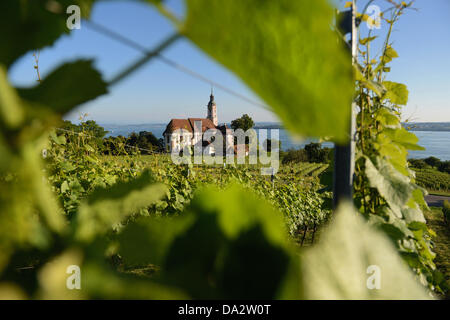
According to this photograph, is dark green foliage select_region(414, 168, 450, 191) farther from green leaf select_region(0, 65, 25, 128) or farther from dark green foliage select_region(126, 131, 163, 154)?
green leaf select_region(0, 65, 25, 128)

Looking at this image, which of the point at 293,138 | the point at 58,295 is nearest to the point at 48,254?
the point at 58,295

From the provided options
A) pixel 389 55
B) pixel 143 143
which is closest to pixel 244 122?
pixel 143 143

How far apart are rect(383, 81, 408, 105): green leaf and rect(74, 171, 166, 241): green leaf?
1.23m

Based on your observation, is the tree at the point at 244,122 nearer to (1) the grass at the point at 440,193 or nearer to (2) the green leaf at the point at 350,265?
(1) the grass at the point at 440,193

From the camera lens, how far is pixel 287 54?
12 cm

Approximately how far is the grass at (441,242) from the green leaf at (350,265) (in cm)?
565

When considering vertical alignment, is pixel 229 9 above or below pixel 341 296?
above

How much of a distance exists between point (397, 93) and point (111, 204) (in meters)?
1.33

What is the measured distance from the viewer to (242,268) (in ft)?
0.48

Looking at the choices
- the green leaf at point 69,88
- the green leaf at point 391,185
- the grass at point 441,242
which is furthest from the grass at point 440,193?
the green leaf at point 69,88

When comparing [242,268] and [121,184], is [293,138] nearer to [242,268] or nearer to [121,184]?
[242,268]

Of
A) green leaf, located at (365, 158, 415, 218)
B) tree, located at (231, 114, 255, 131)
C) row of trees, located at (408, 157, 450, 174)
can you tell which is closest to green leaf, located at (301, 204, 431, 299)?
green leaf, located at (365, 158, 415, 218)

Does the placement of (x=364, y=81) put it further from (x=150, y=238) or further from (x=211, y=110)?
(x=211, y=110)
